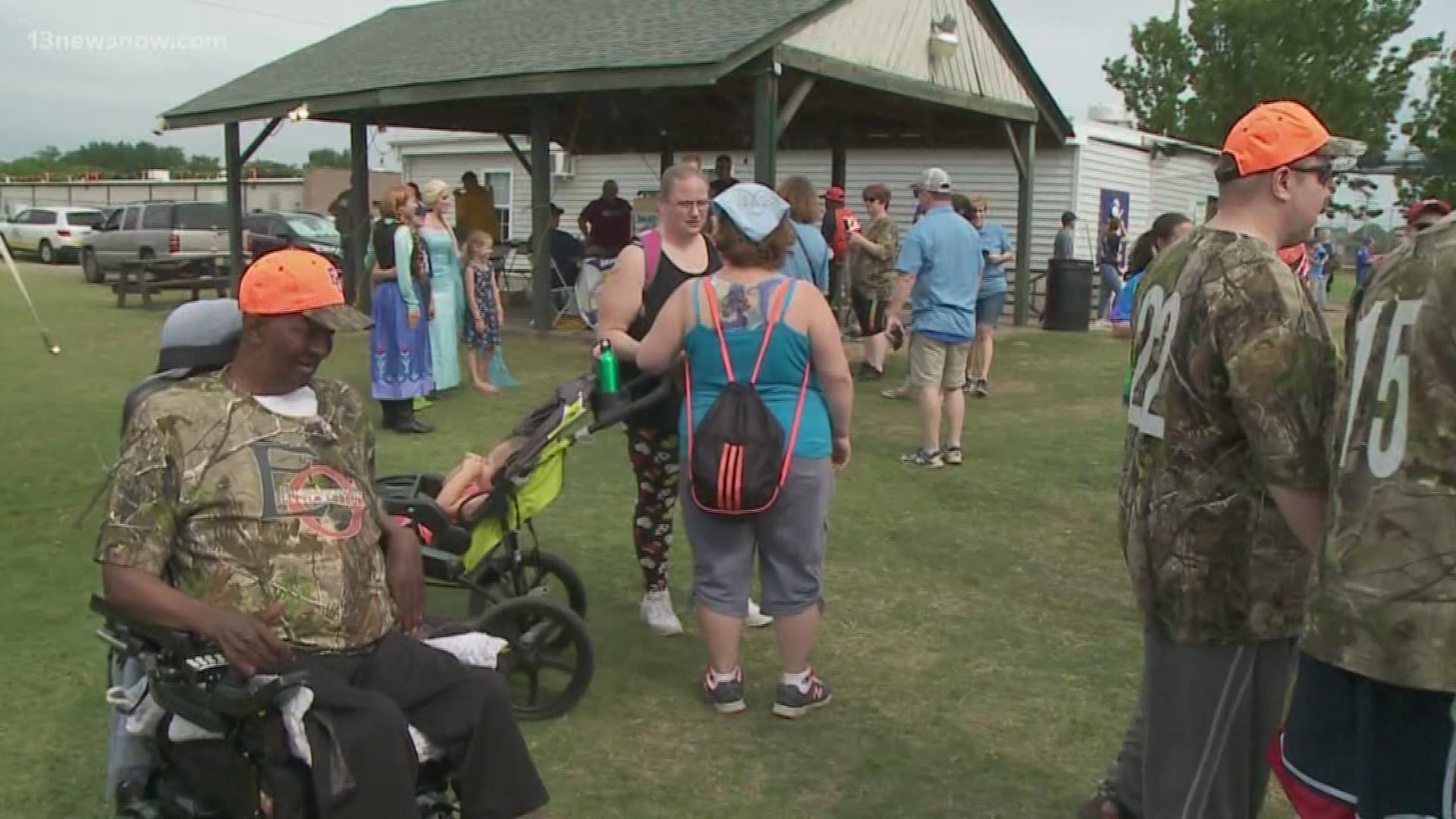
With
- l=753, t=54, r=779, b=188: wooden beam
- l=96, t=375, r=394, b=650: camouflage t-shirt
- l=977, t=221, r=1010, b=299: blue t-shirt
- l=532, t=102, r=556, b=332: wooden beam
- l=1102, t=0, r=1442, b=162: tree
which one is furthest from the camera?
l=1102, t=0, r=1442, b=162: tree

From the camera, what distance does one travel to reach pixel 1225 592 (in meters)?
2.42

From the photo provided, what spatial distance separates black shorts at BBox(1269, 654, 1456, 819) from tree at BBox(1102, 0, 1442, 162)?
3420 cm

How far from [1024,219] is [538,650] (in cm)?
1484

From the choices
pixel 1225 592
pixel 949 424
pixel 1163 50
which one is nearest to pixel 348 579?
pixel 1225 592

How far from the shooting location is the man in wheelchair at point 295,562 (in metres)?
2.52

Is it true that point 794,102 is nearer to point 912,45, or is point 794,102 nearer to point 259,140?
point 912,45

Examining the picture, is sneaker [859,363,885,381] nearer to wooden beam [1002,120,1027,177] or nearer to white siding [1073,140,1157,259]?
wooden beam [1002,120,1027,177]

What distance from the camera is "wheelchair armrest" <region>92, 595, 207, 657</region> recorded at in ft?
8.33

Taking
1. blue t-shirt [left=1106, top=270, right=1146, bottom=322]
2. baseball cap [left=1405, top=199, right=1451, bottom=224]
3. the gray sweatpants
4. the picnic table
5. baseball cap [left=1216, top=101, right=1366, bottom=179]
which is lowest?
the picnic table

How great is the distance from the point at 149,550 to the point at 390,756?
669 mm

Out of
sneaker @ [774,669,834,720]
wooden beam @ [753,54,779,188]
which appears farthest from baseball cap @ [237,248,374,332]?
wooden beam @ [753,54,779,188]

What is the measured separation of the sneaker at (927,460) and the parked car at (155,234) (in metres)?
18.1

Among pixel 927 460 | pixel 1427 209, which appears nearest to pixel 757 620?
pixel 927 460

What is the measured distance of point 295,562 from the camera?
2.69 m
